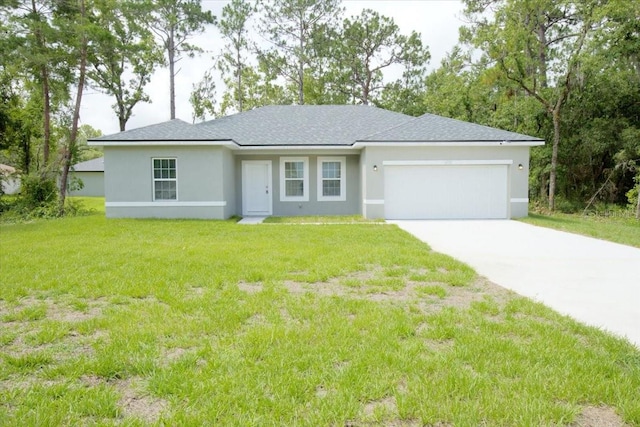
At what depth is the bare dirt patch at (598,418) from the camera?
2.47 meters

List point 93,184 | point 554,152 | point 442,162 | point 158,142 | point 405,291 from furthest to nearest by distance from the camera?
point 93,184 < point 554,152 < point 442,162 < point 158,142 < point 405,291

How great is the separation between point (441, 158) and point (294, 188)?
5.64 meters

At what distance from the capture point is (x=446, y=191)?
14320mm

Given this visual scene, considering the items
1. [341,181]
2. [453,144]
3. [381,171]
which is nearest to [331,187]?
[341,181]

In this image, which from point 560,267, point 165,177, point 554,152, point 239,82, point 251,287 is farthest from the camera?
point 239,82

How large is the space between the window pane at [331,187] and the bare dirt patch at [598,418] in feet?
45.1

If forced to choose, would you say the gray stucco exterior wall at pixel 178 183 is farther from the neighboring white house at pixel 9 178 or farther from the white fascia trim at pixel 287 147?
the neighboring white house at pixel 9 178

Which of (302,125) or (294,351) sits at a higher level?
(302,125)

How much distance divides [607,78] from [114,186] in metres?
21.2

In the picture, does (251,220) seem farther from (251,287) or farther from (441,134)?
(251,287)

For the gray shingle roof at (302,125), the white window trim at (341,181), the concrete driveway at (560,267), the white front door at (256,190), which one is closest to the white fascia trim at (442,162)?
the gray shingle roof at (302,125)

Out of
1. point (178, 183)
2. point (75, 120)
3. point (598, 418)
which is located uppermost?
point (75, 120)

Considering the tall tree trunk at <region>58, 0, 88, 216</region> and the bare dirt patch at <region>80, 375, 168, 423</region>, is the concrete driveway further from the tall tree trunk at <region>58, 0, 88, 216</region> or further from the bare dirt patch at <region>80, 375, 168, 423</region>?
the tall tree trunk at <region>58, 0, 88, 216</region>

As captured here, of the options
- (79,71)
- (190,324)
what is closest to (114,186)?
(79,71)
